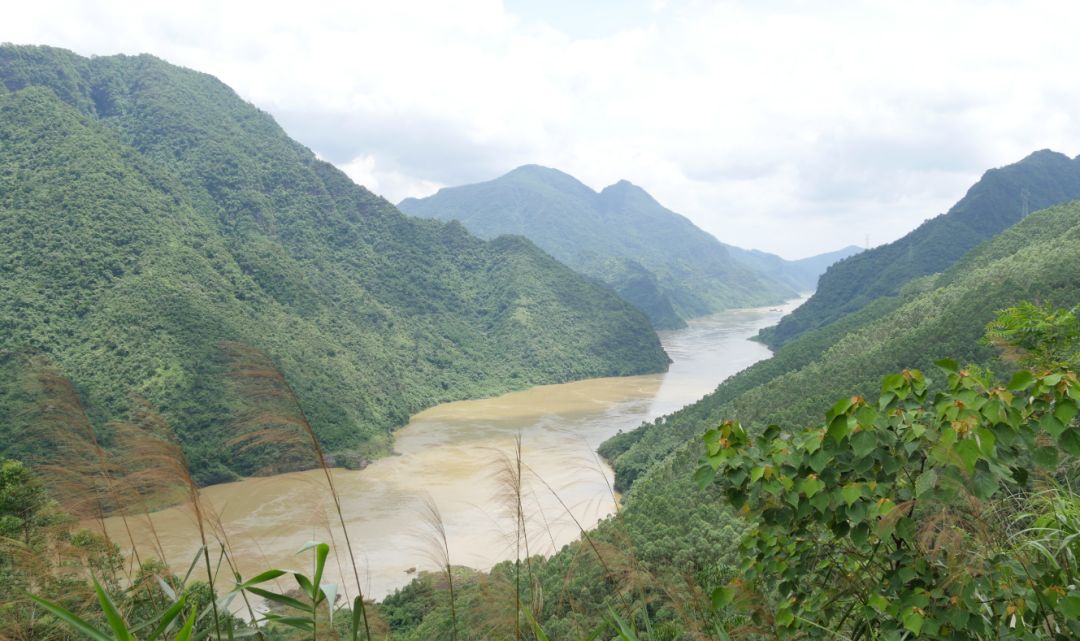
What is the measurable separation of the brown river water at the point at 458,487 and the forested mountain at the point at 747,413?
93 centimetres

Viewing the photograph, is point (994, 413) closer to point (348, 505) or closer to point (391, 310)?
point (348, 505)

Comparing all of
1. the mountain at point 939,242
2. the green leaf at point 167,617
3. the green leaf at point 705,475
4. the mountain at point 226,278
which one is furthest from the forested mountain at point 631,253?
the green leaf at point 167,617

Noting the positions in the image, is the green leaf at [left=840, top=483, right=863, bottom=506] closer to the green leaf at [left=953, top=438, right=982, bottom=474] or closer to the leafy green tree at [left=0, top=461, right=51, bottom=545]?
the green leaf at [left=953, top=438, right=982, bottom=474]

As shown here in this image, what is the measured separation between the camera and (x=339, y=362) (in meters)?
42.0

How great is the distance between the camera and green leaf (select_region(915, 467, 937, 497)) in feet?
5.60

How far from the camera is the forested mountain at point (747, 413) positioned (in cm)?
679

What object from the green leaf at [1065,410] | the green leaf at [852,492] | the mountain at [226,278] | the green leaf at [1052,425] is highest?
the mountain at [226,278]

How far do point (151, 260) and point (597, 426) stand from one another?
2766 cm

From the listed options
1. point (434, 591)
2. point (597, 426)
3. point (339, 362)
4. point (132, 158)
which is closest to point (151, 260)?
point (339, 362)

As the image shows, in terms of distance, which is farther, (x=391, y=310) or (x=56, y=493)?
(x=391, y=310)

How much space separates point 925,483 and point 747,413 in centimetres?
2462

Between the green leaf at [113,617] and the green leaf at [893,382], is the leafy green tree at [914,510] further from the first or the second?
the green leaf at [113,617]

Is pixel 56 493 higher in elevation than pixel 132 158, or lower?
lower

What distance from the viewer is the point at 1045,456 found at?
1755 millimetres
